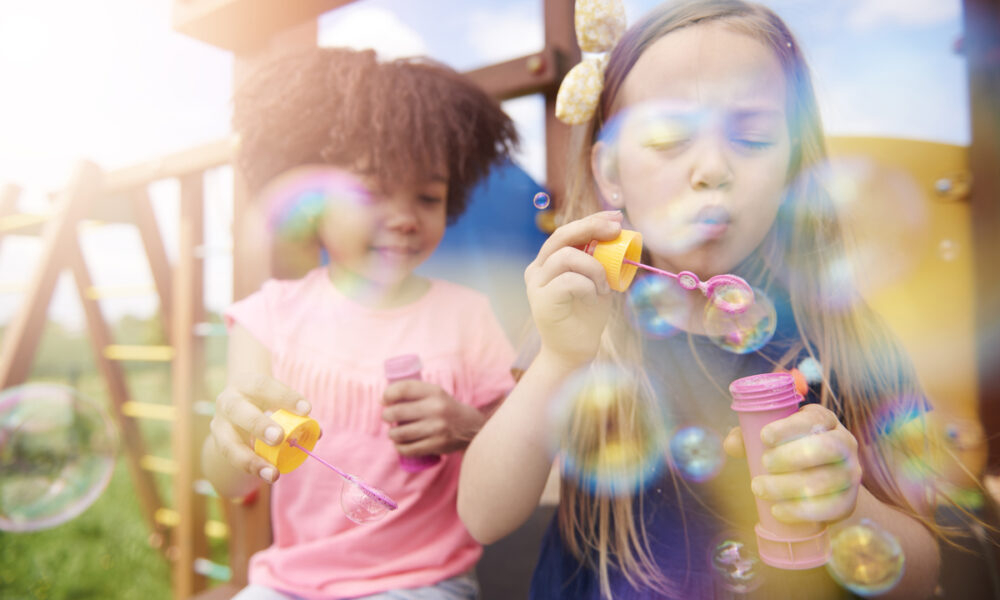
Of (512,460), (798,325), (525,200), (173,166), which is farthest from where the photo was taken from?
(173,166)

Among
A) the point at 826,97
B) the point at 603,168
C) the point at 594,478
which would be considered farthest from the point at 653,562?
the point at 826,97

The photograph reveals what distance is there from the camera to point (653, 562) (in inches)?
27.6

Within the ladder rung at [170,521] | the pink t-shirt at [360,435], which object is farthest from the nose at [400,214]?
the ladder rung at [170,521]

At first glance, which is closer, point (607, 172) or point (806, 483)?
point (806, 483)

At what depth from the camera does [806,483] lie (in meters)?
0.44

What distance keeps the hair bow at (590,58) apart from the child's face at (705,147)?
0.08 meters

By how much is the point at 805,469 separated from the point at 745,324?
231mm

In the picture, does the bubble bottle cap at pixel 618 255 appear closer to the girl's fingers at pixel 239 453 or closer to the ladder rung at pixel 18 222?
the girl's fingers at pixel 239 453

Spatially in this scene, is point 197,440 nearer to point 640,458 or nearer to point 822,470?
point 640,458

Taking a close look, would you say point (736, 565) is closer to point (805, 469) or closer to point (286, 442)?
point (805, 469)

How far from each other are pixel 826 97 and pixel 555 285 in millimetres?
587

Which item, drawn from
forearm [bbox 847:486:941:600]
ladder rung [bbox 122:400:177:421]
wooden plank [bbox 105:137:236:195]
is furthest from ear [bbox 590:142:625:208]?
ladder rung [bbox 122:400:177:421]

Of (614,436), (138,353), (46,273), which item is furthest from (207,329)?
(614,436)

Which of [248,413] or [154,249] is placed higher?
[154,249]
